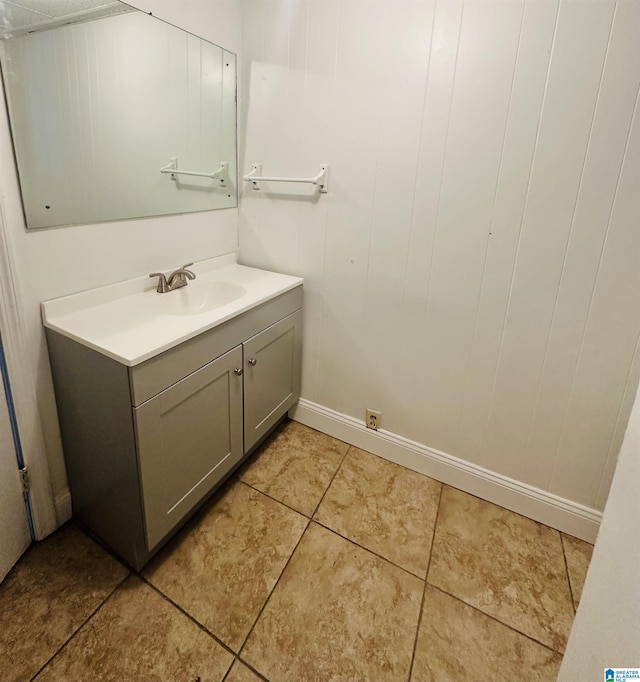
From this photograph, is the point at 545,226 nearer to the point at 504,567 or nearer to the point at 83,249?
the point at 504,567

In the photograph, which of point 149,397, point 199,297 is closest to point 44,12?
point 199,297

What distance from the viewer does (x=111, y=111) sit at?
4.57ft

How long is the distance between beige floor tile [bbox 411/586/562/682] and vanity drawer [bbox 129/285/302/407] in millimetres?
1098

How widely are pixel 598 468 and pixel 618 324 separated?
0.55 meters

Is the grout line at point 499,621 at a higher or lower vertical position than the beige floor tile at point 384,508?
lower

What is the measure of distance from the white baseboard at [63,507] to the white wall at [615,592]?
1614 millimetres

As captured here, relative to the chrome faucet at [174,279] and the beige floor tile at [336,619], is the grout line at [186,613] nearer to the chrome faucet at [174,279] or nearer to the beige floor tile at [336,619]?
the beige floor tile at [336,619]

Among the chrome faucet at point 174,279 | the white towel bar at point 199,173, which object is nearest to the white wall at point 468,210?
the white towel bar at point 199,173

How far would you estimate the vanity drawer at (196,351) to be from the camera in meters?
1.12

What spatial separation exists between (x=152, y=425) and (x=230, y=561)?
1.99 ft

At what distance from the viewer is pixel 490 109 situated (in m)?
1.36

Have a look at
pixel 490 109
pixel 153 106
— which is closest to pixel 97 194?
pixel 153 106

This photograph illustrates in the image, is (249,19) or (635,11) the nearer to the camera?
(635,11)

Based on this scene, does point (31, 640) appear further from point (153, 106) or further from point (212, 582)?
point (153, 106)
